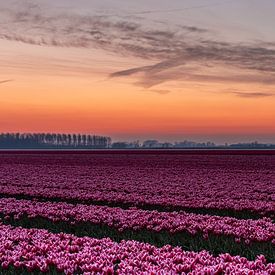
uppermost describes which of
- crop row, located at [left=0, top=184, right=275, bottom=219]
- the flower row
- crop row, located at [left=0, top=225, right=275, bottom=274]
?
crop row, located at [left=0, top=225, right=275, bottom=274]

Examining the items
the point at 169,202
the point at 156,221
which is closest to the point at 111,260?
the point at 156,221

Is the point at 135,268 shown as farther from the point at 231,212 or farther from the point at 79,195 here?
the point at 79,195

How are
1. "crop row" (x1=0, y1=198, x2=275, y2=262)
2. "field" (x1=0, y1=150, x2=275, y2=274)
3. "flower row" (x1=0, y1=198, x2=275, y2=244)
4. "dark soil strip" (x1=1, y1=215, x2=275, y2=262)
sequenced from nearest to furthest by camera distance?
"field" (x1=0, y1=150, x2=275, y2=274) → "dark soil strip" (x1=1, y1=215, x2=275, y2=262) → "crop row" (x1=0, y1=198, x2=275, y2=262) → "flower row" (x1=0, y1=198, x2=275, y2=244)

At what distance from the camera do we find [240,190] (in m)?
23.5

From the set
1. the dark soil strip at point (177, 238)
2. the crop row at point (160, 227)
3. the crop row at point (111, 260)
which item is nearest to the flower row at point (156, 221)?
the crop row at point (160, 227)

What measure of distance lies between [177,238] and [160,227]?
79 cm

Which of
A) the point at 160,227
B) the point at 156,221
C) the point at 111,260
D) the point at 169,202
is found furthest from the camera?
the point at 169,202

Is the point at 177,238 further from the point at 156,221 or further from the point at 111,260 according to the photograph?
the point at 111,260

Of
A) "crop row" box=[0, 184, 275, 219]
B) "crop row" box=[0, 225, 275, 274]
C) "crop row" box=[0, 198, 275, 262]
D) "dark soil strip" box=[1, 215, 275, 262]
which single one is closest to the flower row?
"crop row" box=[0, 198, 275, 262]

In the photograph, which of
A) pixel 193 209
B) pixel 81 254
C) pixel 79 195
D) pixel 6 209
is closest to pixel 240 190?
pixel 193 209

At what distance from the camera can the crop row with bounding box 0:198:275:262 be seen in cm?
1128

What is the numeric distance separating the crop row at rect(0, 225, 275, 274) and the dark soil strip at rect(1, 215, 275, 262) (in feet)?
7.20

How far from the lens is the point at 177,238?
40.1ft

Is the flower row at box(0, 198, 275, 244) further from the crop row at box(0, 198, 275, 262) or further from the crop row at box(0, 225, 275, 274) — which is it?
the crop row at box(0, 225, 275, 274)
